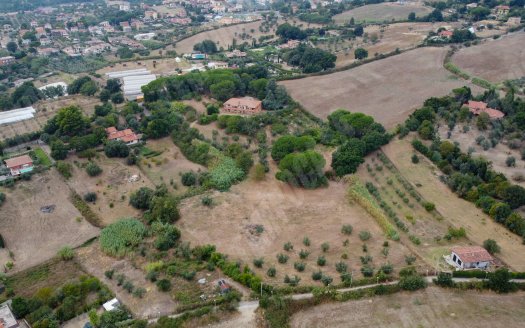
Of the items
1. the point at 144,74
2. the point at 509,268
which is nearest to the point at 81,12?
the point at 144,74

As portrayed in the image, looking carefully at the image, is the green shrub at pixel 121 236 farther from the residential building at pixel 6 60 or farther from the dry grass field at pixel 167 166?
the residential building at pixel 6 60

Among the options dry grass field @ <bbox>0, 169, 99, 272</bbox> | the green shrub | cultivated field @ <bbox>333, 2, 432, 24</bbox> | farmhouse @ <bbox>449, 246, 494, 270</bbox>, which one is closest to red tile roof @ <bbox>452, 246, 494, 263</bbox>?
farmhouse @ <bbox>449, 246, 494, 270</bbox>

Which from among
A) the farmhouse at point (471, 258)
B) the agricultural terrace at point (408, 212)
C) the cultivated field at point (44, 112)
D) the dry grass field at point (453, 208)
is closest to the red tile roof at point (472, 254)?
the farmhouse at point (471, 258)

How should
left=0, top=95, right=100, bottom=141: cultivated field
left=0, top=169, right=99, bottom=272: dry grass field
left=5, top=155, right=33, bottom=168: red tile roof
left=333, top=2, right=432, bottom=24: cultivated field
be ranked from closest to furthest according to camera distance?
left=0, top=169, right=99, bottom=272: dry grass field
left=5, top=155, right=33, bottom=168: red tile roof
left=0, top=95, right=100, bottom=141: cultivated field
left=333, top=2, right=432, bottom=24: cultivated field

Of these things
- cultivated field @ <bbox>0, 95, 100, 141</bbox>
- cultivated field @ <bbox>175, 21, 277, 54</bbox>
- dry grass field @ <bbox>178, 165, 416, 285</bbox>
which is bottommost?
dry grass field @ <bbox>178, 165, 416, 285</bbox>

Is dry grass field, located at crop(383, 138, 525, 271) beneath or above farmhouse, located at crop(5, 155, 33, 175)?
beneath

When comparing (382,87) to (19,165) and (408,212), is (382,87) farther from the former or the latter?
(19,165)

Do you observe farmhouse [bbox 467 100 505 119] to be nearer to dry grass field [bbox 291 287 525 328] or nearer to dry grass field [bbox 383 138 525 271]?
dry grass field [bbox 383 138 525 271]
